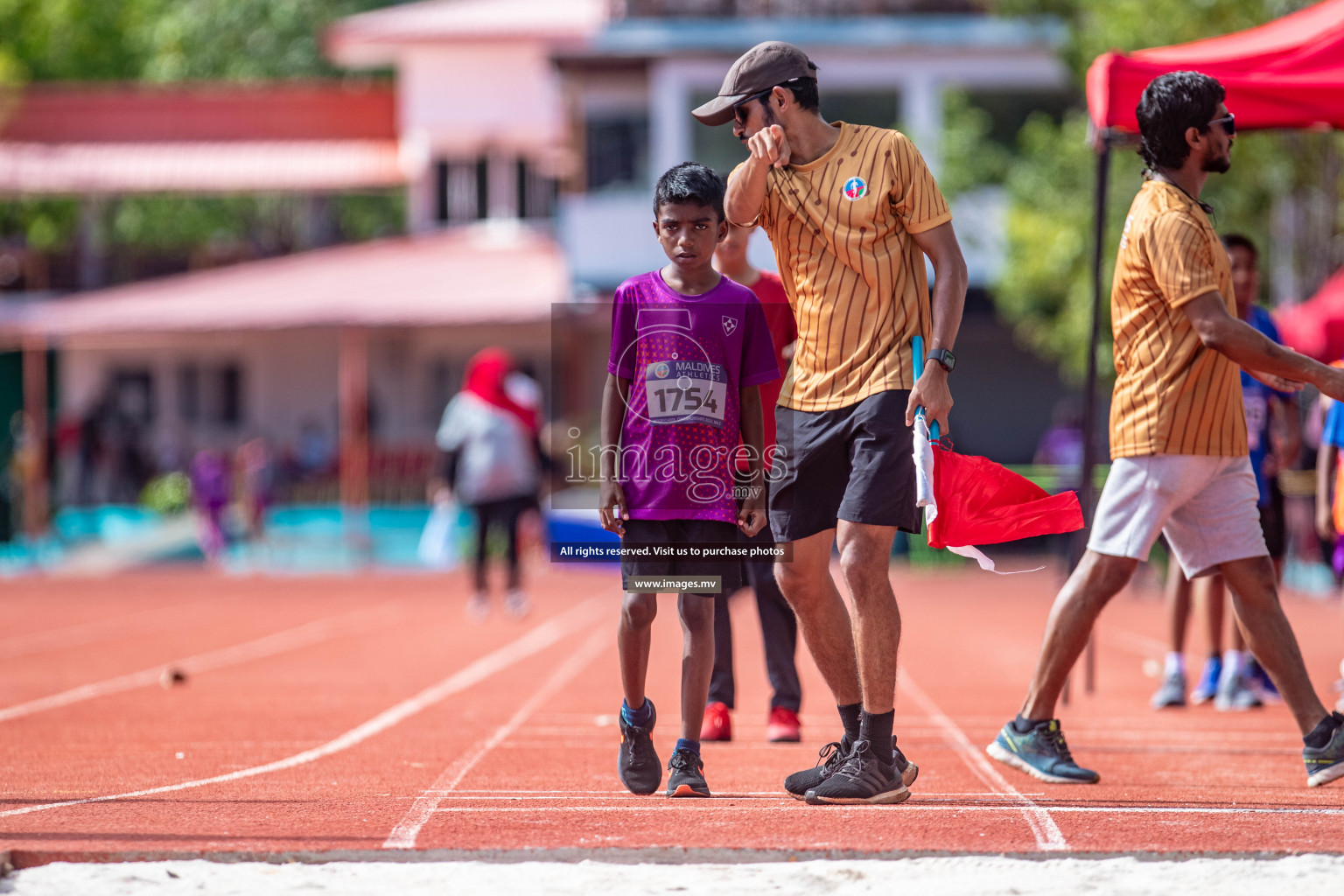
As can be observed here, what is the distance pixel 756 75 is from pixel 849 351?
835mm

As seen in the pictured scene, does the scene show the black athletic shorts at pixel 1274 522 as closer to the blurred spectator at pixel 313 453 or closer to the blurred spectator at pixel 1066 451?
the blurred spectator at pixel 1066 451

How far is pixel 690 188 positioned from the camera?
507cm

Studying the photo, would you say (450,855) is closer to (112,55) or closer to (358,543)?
(358,543)

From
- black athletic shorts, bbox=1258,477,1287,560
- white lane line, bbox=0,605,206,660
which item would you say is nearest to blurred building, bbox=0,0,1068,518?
white lane line, bbox=0,605,206,660

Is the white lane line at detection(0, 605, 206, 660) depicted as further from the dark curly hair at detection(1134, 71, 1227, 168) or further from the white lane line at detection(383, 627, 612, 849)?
the dark curly hair at detection(1134, 71, 1227, 168)

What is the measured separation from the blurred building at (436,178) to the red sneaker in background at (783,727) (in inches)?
664

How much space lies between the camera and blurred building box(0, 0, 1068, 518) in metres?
25.6

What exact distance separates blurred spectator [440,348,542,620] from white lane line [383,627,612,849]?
2.73 m

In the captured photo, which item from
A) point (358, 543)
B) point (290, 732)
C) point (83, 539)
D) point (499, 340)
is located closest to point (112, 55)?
point (499, 340)

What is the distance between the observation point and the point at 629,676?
202 inches

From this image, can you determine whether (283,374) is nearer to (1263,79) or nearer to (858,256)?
(1263,79)

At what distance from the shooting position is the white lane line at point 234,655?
8558 millimetres

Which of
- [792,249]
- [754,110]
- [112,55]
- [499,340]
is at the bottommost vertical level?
[499,340]

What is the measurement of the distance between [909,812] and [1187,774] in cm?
140
